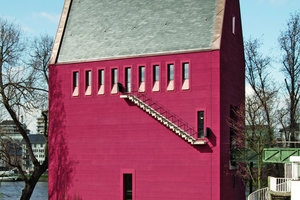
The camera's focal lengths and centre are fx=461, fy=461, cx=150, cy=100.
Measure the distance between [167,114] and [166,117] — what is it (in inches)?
9.5

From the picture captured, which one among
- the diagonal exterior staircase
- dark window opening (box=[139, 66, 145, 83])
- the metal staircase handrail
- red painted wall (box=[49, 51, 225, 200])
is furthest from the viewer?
dark window opening (box=[139, 66, 145, 83])

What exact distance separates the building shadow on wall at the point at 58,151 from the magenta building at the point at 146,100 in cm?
9

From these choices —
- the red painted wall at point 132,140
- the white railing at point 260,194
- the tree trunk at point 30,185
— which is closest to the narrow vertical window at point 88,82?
the red painted wall at point 132,140

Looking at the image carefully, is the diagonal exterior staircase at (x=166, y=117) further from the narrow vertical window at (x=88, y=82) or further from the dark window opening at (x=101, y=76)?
the narrow vertical window at (x=88, y=82)

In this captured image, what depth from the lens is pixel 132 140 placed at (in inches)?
1419

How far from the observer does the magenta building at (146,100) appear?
33.9 metres

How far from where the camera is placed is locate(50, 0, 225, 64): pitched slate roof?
35.6 m

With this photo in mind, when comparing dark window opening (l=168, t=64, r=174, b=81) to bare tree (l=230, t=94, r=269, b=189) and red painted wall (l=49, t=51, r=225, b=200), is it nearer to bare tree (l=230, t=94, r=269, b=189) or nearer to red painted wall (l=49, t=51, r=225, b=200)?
red painted wall (l=49, t=51, r=225, b=200)

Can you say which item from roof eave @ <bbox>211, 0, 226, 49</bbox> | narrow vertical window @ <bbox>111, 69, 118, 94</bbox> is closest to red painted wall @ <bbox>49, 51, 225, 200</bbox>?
narrow vertical window @ <bbox>111, 69, 118, 94</bbox>

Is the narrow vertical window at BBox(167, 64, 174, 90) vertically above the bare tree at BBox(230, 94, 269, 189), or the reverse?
the narrow vertical window at BBox(167, 64, 174, 90)

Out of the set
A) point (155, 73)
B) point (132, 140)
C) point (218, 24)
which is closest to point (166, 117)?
point (132, 140)

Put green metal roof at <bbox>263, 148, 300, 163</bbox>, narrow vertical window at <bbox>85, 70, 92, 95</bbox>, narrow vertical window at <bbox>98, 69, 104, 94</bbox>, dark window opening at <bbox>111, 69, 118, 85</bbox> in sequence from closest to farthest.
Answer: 1. green metal roof at <bbox>263, 148, 300, 163</bbox>
2. dark window opening at <bbox>111, 69, 118, 85</bbox>
3. narrow vertical window at <bbox>98, 69, 104, 94</bbox>
4. narrow vertical window at <bbox>85, 70, 92, 95</bbox>

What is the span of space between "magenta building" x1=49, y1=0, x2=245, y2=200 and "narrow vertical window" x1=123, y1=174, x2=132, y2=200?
0.26 ft

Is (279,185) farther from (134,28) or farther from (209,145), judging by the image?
(134,28)
